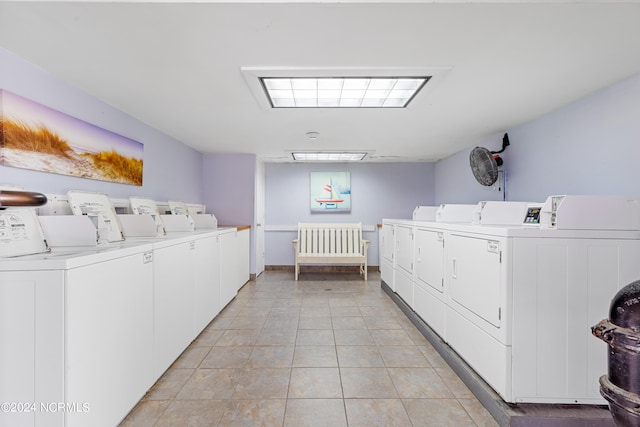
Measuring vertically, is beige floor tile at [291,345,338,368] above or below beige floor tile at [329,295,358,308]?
above

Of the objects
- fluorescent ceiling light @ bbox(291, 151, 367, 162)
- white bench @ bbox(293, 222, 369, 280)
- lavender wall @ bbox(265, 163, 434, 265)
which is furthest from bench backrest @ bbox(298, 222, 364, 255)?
fluorescent ceiling light @ bbox(291, 151, 367, 162)

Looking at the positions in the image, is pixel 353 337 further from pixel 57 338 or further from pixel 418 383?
pixel 57 338

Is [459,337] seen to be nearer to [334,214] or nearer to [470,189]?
[470,189]

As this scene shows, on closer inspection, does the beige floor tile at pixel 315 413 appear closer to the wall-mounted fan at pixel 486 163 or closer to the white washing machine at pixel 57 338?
the white washing machine at pixel 57 338

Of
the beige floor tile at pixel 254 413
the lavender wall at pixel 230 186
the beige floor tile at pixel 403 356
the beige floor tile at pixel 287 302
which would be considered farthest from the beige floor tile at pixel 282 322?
the lavender wall at pixel 230 186

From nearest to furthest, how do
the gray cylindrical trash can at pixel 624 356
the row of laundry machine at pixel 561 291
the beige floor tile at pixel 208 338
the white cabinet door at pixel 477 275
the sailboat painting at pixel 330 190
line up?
the gray cylindrical trash can at pixel 624 356 < the row of laundry machine at pixel 561 291 < the white cabinet door at pixel 477 275 < the beige floor tile at pixel 208 338 < the sailboat painting at pixel 330 190

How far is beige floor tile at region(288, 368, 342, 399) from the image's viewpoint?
1937 mm

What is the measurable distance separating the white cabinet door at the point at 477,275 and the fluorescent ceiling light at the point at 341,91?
1.25 meters

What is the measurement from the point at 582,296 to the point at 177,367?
264 centimetres

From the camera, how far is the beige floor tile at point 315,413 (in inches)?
65.8

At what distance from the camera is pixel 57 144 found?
2217 mm

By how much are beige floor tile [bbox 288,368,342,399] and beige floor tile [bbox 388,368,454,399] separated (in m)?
0.41

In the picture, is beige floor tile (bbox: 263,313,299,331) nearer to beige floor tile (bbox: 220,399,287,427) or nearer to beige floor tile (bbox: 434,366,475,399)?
beige floor tile (bbox: 220,399,287,427)

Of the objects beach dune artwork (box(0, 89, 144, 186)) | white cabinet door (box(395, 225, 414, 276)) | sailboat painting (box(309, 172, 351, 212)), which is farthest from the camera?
sailboat painting (box(309, 172, 351, 212))
